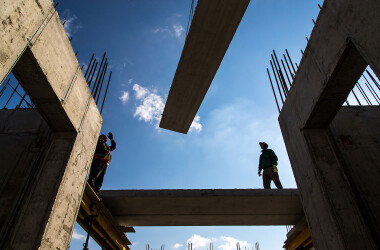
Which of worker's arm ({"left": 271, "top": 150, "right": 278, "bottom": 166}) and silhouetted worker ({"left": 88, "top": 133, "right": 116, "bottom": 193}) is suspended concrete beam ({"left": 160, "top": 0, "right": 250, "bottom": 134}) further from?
worker's arm ({"left": 271, "top": 150, "right": 278, "bottom": 166})

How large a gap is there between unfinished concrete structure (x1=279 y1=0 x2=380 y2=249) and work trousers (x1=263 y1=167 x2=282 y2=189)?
2.51m

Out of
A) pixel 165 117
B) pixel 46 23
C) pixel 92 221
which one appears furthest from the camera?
pixel 165 117

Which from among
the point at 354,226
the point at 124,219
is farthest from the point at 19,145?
the point at 354,226

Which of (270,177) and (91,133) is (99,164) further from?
(270,177)

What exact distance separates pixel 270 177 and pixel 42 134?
5790 mm

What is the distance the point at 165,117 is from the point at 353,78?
4.33m

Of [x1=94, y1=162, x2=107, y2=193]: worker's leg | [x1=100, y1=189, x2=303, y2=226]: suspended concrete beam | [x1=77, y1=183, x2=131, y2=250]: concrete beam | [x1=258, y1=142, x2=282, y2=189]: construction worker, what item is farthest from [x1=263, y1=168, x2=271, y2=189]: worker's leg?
[x1=94, y1=162, x2=107, y2=193]: worker's leg

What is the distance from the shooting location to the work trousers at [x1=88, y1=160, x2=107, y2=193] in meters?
5.90

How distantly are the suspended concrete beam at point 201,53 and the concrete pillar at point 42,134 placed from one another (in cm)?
207

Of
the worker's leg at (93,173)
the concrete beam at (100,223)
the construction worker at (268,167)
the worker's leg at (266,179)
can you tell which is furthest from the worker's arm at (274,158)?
the worker's leg at (93,173)

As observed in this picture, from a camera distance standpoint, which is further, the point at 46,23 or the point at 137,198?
the point at 137,198

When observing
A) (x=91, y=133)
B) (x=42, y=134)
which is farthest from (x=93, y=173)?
(x=42, y=134)

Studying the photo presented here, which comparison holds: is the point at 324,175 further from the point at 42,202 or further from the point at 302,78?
the point at 42,202

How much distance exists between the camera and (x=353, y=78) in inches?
141
